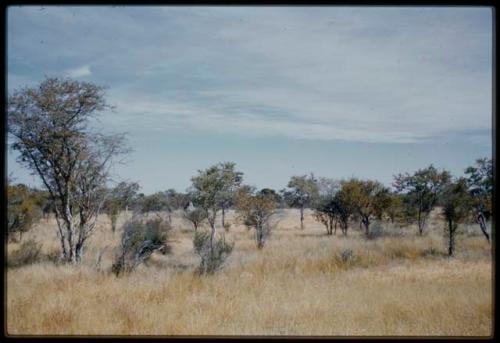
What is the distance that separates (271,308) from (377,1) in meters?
4.14

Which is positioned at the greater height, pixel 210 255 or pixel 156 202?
pixel 156 202

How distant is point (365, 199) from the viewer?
18.9 meters

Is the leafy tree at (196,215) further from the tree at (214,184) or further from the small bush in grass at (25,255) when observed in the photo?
the small bush in grass at (25,255)

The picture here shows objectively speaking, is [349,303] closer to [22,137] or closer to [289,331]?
[289,331]

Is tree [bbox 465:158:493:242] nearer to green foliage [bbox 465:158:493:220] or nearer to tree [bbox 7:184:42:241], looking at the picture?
green foliage [bbox 465:158:493:220]

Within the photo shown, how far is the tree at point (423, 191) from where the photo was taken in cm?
1753

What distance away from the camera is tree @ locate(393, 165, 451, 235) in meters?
17.5

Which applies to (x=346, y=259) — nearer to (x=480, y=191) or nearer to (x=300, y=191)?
(x=480, y=191)

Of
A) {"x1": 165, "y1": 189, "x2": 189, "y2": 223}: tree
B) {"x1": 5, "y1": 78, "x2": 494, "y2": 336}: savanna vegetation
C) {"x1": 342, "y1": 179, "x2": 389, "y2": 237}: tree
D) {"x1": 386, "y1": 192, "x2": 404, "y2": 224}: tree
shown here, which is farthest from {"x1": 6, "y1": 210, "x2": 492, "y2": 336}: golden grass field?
{"x1": 165, "y1": 189, "x2": 189, "y2": 223}: tree

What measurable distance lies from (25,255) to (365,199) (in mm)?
14783

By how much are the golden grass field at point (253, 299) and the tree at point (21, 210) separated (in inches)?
44.2

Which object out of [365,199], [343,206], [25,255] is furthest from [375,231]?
[25,255]

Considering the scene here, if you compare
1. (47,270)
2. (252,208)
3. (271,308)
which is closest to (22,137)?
(47,270)

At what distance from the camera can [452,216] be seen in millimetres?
12156
